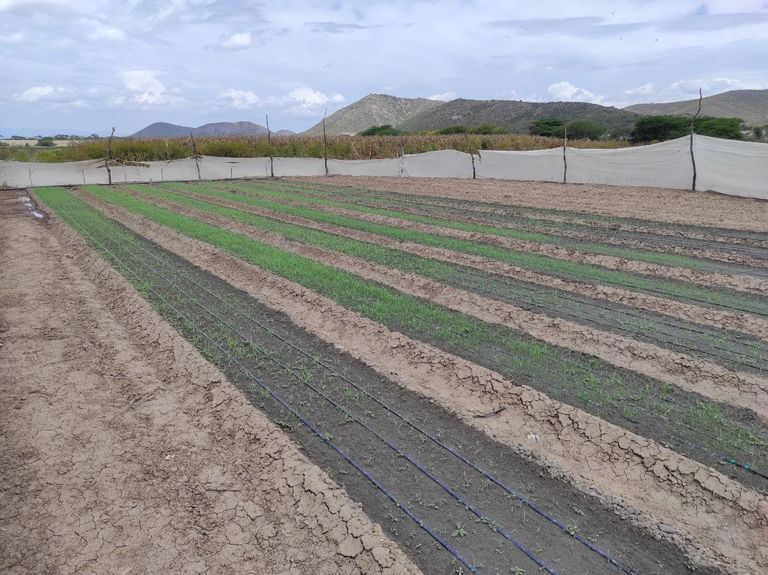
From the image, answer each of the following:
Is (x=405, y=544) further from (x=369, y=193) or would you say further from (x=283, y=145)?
(x=283, y=145)

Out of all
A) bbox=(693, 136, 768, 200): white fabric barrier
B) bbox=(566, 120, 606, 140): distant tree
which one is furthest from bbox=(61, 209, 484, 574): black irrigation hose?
bbox=(566, 120, 606, 140): distant tree

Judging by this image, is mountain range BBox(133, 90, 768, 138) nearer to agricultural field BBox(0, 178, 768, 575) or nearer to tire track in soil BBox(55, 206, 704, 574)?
agricultural field BBox(0, 178, 768, 575)

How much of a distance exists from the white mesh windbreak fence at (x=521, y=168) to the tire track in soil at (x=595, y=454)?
12.2m

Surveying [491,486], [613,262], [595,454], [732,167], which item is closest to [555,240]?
[613,262]

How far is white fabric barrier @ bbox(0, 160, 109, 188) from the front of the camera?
22.1m

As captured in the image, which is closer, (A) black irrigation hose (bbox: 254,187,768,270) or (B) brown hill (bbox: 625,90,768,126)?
(A) black irrigation hose (bbox: 254,187,768,270)

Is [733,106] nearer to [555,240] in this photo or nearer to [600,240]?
[600,240]

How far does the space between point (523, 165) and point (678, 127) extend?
19216mm

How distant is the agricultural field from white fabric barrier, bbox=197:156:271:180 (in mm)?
16068

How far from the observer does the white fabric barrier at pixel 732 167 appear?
12.9m

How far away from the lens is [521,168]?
66.9ft

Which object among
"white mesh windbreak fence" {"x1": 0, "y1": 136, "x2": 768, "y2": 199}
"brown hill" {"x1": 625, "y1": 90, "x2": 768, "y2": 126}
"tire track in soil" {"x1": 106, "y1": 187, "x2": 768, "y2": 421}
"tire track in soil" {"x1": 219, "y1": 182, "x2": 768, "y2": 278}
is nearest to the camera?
"tire track in soil" {"x1": 106, "y1": 187, "x2": 768, "y2": 421}

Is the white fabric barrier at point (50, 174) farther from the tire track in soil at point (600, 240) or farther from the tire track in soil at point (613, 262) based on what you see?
the tire track in soil at point (613, 262)

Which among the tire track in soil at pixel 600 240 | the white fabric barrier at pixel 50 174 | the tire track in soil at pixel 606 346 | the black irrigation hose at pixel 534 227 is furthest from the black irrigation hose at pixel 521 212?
the white fabric barrier at pixel 50 174
